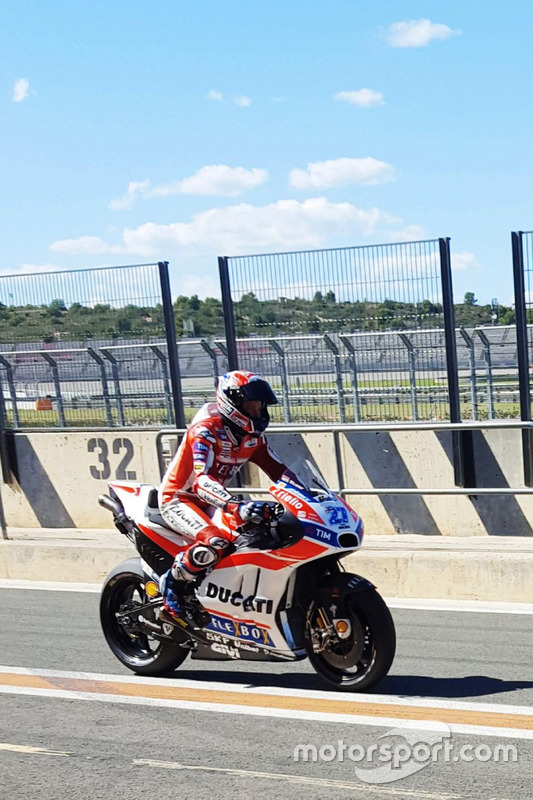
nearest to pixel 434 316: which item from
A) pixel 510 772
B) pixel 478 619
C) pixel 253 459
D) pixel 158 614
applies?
pixel 478 619

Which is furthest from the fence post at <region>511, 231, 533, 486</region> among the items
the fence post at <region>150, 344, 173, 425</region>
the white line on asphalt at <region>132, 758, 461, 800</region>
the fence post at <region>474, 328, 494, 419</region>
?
the white line on asphalt at <region>132, 758, 461, 800</region>

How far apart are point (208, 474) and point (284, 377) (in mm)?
5881

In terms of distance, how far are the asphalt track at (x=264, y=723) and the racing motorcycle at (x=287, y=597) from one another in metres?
0.21

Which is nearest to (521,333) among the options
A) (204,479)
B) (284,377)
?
(284,377)

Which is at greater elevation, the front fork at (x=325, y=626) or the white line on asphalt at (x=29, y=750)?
the front fork at (x=325, y=626)

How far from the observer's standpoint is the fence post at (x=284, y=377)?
12.3m

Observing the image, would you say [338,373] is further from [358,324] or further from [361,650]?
[361,650]

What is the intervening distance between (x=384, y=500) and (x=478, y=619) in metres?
3.58

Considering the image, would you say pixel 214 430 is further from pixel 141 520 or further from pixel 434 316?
pixel 434 316

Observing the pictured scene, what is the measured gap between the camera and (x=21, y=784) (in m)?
5.15

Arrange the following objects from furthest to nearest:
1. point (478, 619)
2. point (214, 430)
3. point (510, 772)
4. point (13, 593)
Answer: point (13, 593) → point (478, 619) → point (214, 430) → point (510, 772)

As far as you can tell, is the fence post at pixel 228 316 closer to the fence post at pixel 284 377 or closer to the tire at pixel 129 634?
the fence post at pixel 284 377

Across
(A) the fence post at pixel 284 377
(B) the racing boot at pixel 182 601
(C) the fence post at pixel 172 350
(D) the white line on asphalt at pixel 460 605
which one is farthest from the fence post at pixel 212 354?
(B) the racing boot at pixel 182 601

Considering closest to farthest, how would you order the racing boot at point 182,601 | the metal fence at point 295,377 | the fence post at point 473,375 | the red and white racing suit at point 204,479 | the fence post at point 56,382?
the red and white racing suit at point 204,479
the racing boot at point 182,601
the metal fence at point 295,377
the fence post at point 473,375
the fence post at point 56,382
